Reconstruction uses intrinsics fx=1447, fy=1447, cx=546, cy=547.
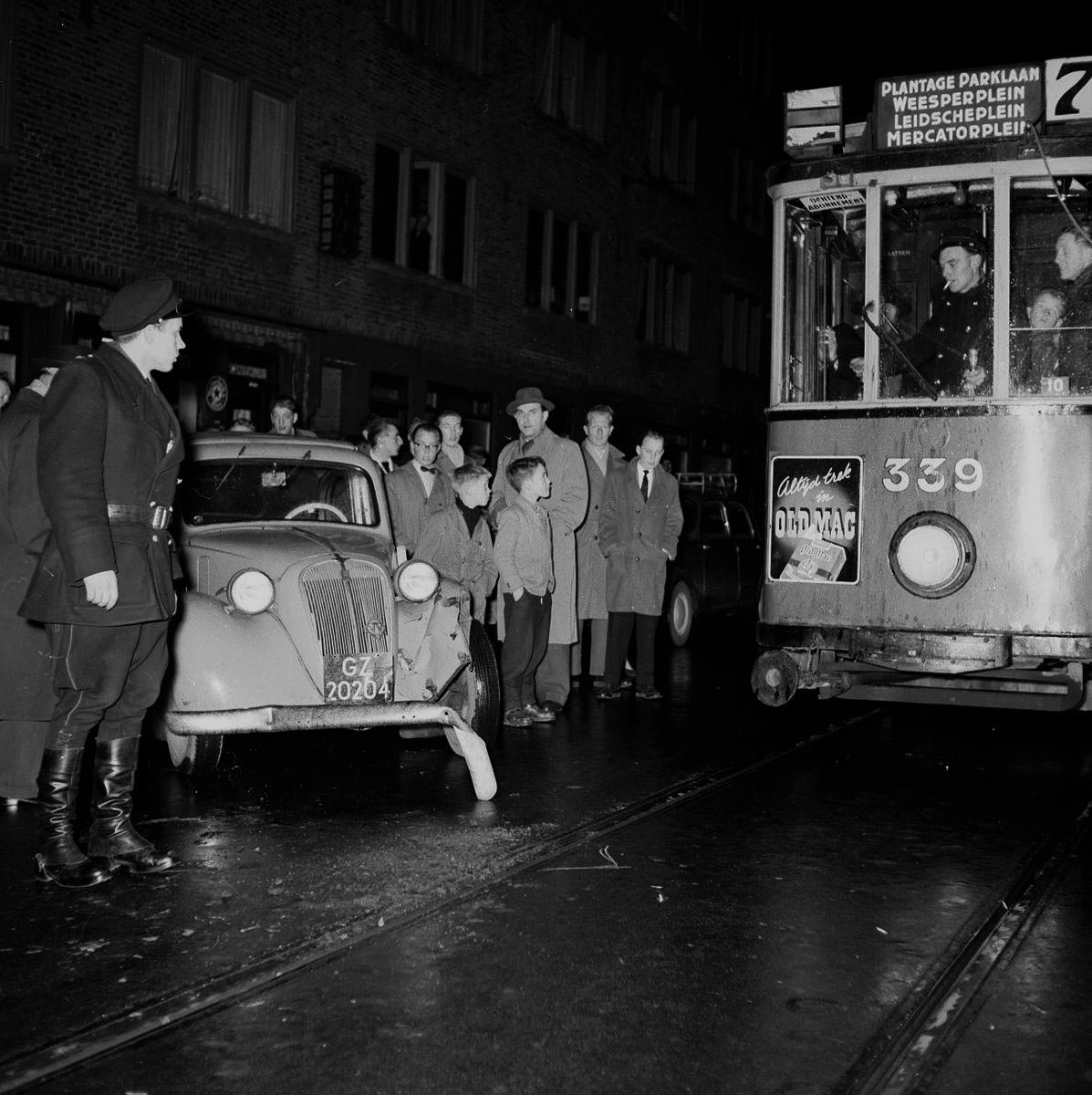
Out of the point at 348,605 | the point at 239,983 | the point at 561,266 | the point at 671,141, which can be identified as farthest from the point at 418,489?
the point at 671,141

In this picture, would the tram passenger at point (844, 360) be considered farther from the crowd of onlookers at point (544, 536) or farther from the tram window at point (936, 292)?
the crowd of onlookers at point (544, 536)

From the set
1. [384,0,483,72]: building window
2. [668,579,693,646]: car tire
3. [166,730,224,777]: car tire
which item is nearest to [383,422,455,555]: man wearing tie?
[166,730,224,777]: car tire

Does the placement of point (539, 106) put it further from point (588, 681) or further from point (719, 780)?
point (719, 780)

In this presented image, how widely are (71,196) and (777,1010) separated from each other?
44.4 ft

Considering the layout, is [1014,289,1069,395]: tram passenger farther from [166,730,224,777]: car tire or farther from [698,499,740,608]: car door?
[698,499,740,608]: car door

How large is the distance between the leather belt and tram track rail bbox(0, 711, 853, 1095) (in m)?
1.66

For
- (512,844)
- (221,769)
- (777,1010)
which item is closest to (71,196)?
(221,769)

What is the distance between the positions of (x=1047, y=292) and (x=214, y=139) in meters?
12.3

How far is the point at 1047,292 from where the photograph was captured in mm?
7840

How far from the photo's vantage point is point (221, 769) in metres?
7.75

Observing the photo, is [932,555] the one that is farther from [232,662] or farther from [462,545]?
[232,662]

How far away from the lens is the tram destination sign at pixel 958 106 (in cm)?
797

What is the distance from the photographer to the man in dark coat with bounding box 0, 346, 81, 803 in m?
6.38

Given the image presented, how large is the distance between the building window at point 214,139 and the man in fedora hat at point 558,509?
8.44 metres
